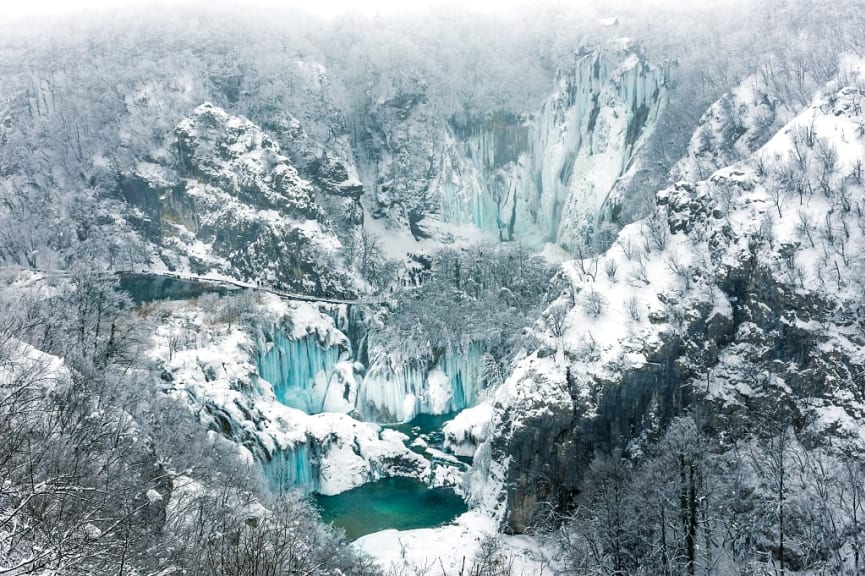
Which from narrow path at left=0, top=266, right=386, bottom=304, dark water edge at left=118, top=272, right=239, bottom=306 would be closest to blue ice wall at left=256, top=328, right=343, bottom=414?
narrow path at left=0, top=266, right=386, bottom=304

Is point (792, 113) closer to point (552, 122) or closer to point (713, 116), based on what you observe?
point (713, 116)

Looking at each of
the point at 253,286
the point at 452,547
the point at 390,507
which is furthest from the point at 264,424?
the point at 253,286

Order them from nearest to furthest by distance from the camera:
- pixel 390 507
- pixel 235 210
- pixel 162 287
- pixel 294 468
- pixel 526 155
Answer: pixel 390 507 < pixel 294 468 < pixel 162 287 < pixel 235 210 < pixel 526 155

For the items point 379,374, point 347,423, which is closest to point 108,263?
point 379,374

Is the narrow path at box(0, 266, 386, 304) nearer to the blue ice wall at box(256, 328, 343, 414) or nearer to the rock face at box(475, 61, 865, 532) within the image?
the blue ice wall at box(256, 328, 343, 414)

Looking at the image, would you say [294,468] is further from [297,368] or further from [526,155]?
[526,155]

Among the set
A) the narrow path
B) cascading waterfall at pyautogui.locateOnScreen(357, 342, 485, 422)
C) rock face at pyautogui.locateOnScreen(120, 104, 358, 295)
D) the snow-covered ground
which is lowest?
cascading waterfall at pyautogui.locateOnScreen(357, 342, 485, 422)
